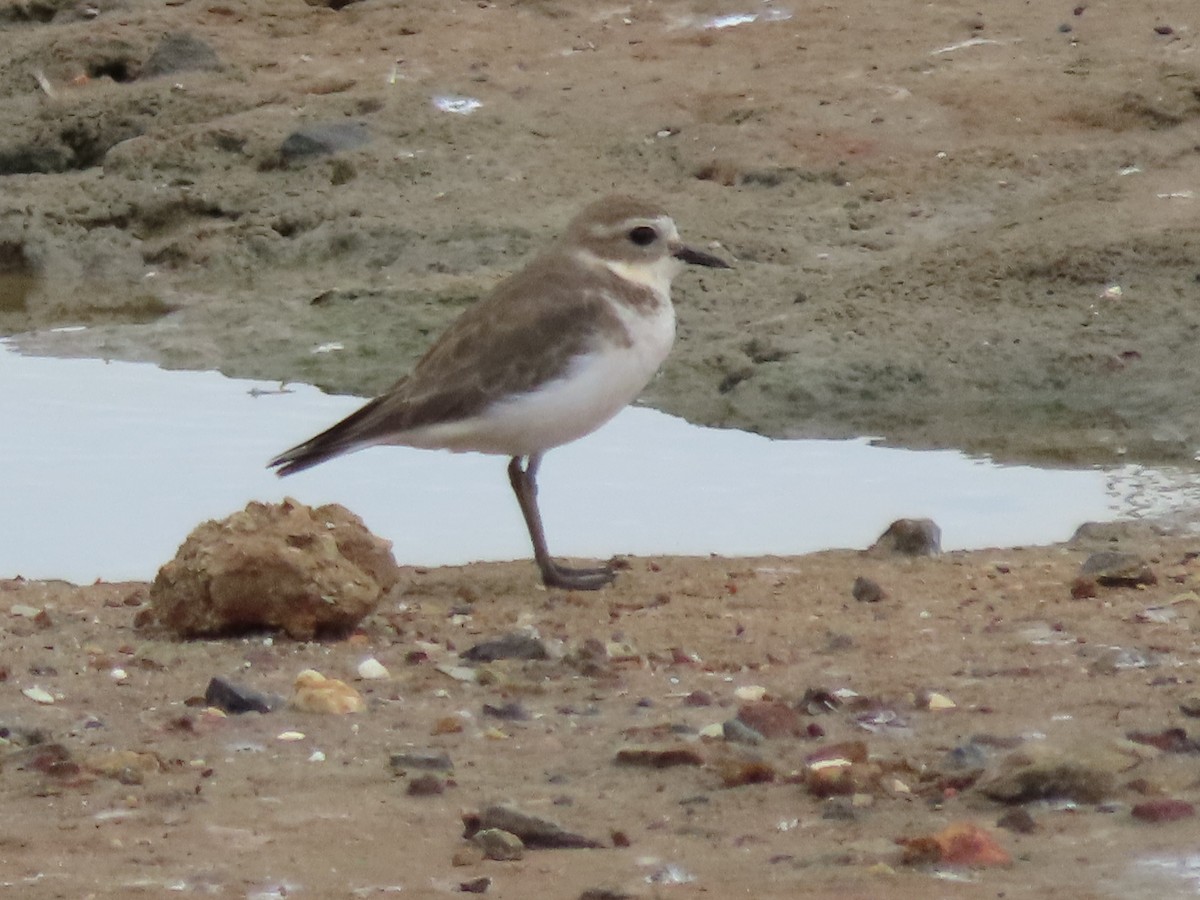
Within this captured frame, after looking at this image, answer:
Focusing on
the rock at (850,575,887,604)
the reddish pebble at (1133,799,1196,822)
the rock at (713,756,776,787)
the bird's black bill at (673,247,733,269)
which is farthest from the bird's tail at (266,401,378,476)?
the reddish pebble at (1133,799,1196,822)

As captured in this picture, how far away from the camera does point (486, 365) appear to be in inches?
229

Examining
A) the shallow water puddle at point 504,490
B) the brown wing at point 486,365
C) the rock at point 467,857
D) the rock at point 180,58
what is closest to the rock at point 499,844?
the rock at point 467,857

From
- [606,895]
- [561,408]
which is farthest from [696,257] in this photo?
[606,895]

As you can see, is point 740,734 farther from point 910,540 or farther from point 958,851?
point 910,540

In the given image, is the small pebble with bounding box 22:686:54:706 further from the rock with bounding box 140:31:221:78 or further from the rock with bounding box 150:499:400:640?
the rock with bounding box 140:31:221:78

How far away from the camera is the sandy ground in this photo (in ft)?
11.9

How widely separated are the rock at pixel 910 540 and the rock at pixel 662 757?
218cm

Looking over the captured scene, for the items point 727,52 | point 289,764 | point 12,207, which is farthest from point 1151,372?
point 12,207

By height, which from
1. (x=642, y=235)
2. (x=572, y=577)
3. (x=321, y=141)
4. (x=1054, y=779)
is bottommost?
(x=572, y=577)

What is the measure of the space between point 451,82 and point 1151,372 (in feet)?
13.0

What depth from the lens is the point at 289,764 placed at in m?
4.07

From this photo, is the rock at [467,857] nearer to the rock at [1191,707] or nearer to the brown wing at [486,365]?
the rock at [1191,707]

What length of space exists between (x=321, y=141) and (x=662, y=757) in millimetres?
6451

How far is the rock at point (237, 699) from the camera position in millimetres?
4441
